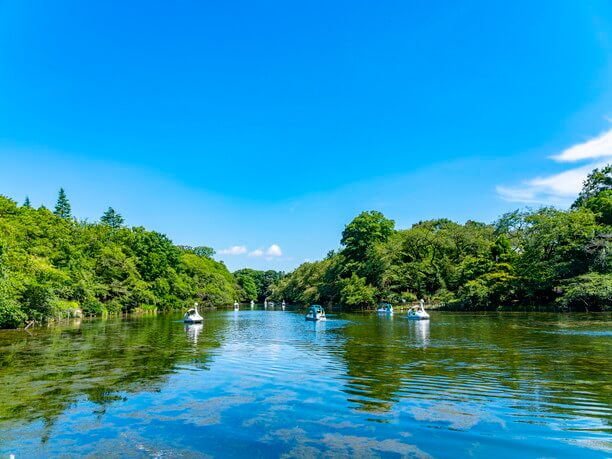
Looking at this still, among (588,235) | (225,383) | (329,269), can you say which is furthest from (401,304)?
(225,383)

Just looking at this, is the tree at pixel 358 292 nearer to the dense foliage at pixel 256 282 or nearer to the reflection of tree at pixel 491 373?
the reflection of tree at pixel 491 373

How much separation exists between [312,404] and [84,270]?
177 feet

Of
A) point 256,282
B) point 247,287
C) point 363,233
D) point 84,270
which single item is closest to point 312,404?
point 84,270

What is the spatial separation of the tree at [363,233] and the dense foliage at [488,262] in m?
0.20

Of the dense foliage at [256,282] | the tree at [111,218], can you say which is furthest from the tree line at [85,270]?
the dense foliage at [256,282]

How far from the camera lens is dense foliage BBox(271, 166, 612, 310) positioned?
167 feet

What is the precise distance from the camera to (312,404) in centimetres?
1013

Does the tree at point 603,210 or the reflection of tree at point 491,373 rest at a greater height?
the tree at point 603,210

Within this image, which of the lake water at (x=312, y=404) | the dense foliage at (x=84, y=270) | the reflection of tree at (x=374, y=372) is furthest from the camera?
the dense foliage at (x=84, y=270)

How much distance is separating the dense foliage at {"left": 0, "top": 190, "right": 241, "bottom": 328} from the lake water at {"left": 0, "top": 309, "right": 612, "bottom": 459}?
17.3 m

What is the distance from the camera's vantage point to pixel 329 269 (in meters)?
94.1

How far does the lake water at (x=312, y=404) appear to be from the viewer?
735cm

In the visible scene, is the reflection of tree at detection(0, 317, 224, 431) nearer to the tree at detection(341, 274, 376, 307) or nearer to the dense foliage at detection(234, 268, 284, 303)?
the tree at detection(341, 274, 376, 307)

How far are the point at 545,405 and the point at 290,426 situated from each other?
5.65 m
